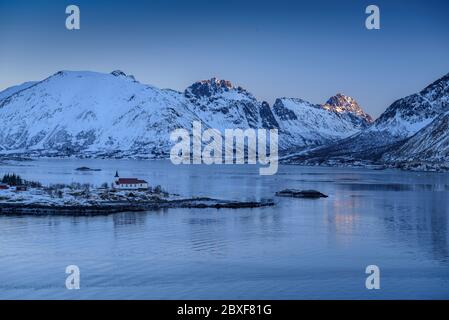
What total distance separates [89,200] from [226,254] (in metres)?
36.8

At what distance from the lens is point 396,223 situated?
215 feet

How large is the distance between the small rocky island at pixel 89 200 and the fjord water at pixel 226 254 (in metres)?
4.05

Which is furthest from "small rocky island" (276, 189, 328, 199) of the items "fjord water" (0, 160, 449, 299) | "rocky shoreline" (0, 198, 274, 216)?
"fjord water" (0, 160, 449, 299)

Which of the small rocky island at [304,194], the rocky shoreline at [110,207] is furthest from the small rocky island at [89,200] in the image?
the small rocky island at [304,194]

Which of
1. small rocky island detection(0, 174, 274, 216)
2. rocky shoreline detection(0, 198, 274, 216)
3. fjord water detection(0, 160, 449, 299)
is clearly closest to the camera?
fjord water detection(0, 160, 449, 299)

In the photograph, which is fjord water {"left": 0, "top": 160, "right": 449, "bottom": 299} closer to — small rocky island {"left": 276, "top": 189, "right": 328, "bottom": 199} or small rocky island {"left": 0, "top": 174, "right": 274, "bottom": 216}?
small rocky island {"left": 0, "top": 174, "right": 274, "bottom": 216}

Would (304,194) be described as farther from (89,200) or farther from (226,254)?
(226,254)

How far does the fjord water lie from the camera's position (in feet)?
115

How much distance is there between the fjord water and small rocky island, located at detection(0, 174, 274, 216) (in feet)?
13.3

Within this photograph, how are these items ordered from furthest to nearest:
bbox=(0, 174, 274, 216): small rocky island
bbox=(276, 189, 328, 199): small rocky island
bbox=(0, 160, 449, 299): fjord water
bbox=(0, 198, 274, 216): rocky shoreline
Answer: bbox=(276, 189, 328, 199): small rocky island → bbox=(0, 174, 274, 216): small rocky island → bbox=(0, 198, 274, 216): rocky shoreline → bbox=(0, 160, 449, 299): fjord water

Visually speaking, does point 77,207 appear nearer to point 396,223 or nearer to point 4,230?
point 4,230

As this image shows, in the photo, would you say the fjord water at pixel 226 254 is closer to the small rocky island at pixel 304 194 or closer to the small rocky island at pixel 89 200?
the small rocky island at pixel 89 200

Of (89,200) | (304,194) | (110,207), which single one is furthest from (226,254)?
(304,194)
